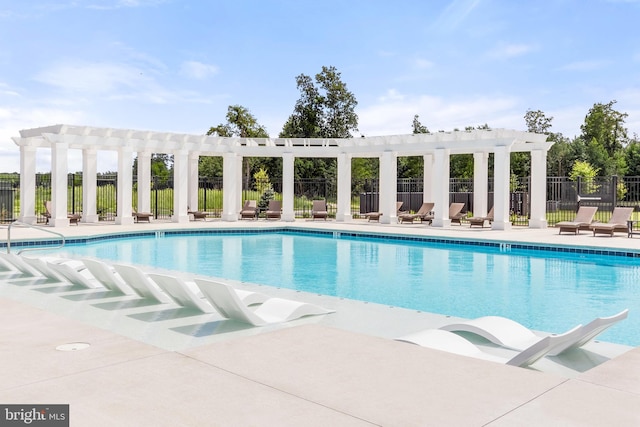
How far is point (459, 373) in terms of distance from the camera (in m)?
3.95

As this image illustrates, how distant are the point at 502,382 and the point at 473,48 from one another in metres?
25.9

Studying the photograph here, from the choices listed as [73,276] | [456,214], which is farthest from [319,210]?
[73,276]

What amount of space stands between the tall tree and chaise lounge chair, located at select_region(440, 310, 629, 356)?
3742cm

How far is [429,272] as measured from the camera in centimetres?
1148

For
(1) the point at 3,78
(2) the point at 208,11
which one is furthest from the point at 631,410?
(1) the point at 3,78

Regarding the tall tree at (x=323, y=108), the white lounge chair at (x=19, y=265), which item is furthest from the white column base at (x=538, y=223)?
the tall tree at (x=323, y=108)

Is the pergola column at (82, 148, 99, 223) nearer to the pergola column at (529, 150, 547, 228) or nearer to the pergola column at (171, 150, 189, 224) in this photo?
the pergola column at (171, 150, 189, 224)

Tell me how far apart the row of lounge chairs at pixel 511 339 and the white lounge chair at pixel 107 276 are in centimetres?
398

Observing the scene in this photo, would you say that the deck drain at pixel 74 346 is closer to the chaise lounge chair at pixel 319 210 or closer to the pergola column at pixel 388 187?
the pergola column at pixel 388 187

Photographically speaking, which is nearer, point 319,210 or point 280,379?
point 280,379

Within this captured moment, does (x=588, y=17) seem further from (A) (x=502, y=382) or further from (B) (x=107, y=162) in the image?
(A) (x=502, y=382)

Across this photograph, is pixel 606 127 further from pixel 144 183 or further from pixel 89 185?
pixel 89 185

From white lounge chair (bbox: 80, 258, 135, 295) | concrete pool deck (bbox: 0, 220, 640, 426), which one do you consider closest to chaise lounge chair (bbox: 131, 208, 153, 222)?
white lounge chair (bbox: 80, 258, 135, 295)

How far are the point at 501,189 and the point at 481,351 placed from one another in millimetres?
15930
